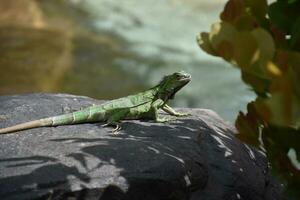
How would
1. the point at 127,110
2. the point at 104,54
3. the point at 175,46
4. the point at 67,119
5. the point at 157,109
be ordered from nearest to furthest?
the point at 67,119 < the point at 127,110 < the point at 157,109 < the point at 104,54 < the point at 175,46

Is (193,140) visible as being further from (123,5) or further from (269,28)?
(123,5)

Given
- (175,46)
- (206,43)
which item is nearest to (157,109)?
(206,43)

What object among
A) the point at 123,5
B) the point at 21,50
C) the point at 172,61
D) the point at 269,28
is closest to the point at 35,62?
the point at 21,50

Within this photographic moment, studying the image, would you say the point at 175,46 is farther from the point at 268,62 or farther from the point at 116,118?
the point at 268,62

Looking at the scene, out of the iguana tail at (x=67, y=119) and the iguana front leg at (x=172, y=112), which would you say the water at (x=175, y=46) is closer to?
the iguana front leg at (x=172, y=112)

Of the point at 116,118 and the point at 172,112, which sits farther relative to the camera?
the point at 172,112

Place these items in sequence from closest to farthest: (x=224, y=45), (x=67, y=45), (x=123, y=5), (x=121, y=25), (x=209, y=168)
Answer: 1. (x=224, y=45)
2. (x=209, y=168)
3. (x=67, y=45)
4. (x=121, y=25)
5. (x=123, y=5)

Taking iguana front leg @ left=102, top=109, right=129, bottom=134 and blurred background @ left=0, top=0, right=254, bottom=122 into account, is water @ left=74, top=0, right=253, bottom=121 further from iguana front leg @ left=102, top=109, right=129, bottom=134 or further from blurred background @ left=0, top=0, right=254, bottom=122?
iguana front leg @ left=102, top=109, right=129, bottom=134
